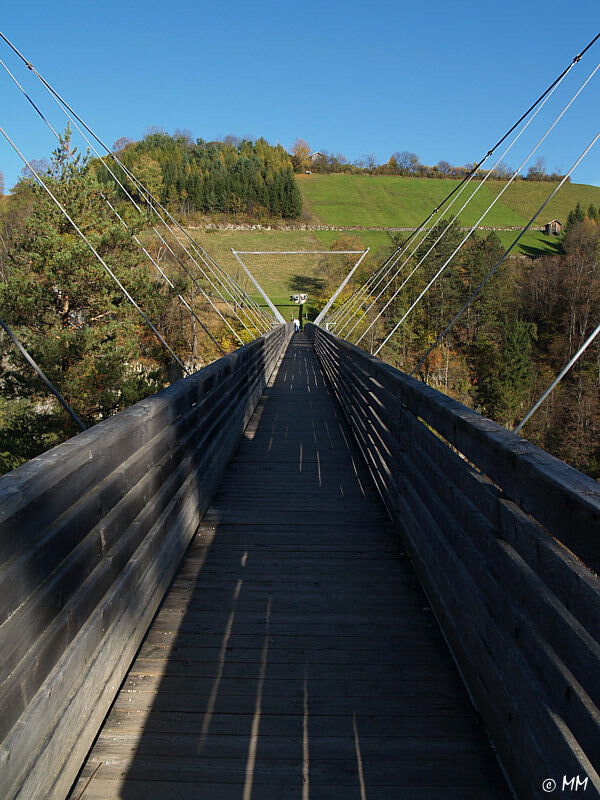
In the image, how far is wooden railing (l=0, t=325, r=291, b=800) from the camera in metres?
1.60

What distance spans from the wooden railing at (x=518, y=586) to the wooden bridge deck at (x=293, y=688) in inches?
8.2

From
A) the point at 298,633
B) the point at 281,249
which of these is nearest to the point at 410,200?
the point at 281,249

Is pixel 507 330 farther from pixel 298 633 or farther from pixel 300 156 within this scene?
pixel 300 156

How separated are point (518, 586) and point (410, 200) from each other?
4580 inches

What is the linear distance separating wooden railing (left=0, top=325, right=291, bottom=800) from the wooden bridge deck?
0.16 meters

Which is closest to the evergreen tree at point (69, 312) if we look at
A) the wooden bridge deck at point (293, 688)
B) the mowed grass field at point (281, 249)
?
the wooden bridge deck at point (293, 688)

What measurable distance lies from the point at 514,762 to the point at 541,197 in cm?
12637

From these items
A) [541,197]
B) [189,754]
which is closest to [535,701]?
[189,754]

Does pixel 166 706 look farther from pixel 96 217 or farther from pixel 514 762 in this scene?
pixel 96 217

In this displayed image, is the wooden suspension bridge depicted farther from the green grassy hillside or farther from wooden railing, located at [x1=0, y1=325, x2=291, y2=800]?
the green grassy hillside

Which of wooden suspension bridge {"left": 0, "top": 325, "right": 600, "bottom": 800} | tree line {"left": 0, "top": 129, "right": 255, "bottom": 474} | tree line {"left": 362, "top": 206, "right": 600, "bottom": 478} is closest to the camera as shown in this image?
wooden suspension bridge {"left": 0, "top": 325, "right": 600, "bottom": 800}

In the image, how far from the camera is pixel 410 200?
11012 centimetres

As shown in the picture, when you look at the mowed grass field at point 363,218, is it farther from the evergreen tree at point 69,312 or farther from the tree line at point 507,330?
the evergreen tree at point 69,312

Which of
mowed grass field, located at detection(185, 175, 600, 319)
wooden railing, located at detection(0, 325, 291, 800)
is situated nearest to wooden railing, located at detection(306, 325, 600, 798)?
wooden railing, located at detection(0, 325, 291, 800)
